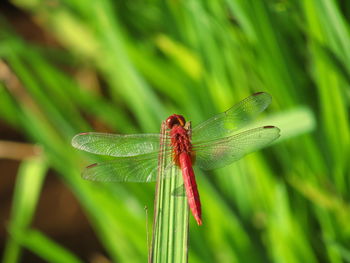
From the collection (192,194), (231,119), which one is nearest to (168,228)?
(192,194)

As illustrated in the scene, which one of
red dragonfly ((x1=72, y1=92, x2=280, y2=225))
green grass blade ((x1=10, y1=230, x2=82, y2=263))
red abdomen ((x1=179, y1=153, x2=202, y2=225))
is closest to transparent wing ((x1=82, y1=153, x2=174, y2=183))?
red dragonfly ((x1=72, y1=92, x2=280, y2=225))

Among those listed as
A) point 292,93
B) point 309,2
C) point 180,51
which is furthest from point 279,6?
point 180,51

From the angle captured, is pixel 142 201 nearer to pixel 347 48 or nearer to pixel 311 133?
pixel 311 133

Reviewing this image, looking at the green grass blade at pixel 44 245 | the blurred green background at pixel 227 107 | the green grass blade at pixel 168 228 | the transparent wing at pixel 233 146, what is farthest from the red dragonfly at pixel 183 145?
the green grass blade at pixel 44 245

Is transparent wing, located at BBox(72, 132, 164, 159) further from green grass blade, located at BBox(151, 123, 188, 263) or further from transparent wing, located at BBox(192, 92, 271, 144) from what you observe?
green grass blade, located at BBox(151, 123, 188, 263)

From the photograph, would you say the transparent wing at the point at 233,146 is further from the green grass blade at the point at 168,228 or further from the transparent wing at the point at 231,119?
the green grass blade at the point at 168,228
